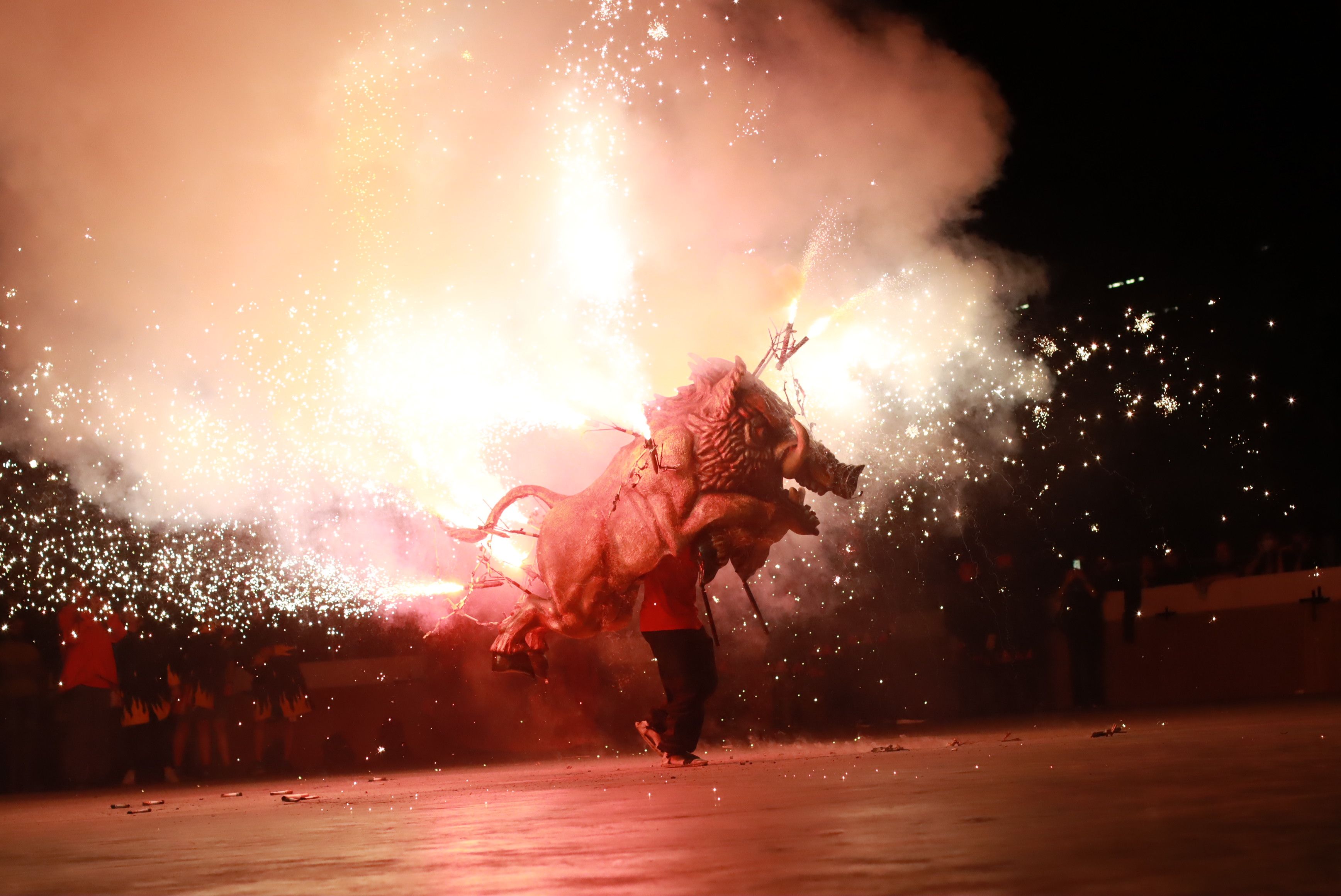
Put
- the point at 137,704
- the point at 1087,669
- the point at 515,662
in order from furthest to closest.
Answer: the point at 1087,669 → the point at 137,704 → the point at 515,662

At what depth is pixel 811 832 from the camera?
3412 mm

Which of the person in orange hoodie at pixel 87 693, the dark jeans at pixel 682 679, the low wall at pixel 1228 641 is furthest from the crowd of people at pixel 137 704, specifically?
the low wall at pixel 1228 641

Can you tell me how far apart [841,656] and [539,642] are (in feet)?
18.2

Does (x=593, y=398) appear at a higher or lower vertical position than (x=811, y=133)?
lower

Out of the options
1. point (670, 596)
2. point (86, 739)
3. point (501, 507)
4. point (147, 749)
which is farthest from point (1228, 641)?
point (86, 739)

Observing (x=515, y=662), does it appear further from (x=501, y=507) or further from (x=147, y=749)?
(x=147, y=749)

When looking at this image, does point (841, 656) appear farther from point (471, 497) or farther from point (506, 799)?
Answer: point (506, 799)

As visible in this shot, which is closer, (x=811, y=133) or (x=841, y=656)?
(x=811, y=133)

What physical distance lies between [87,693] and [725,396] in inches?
312

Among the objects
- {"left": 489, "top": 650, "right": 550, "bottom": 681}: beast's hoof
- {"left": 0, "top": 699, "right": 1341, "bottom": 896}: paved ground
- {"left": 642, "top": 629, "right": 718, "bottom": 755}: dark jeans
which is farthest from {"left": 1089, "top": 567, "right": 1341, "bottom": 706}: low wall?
{"left": 489, "top": 650, "right": 550, "bottom": 681}: beast's hoof

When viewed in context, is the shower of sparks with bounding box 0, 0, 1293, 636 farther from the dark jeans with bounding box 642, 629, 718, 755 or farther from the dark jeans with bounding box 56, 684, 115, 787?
the dark jeans with bounding box 56, 684, 115, 787

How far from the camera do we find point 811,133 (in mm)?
10820

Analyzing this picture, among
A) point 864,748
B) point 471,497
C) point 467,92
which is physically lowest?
point 864,748

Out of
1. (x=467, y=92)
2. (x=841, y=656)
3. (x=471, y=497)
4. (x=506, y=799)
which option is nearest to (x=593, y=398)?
(x=471, y=497)
